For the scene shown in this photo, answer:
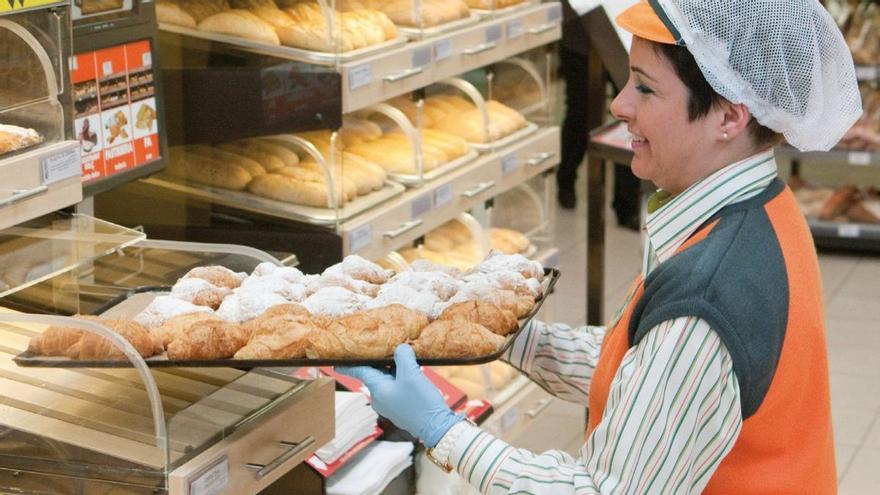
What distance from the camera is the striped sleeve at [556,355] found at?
2.51 metres

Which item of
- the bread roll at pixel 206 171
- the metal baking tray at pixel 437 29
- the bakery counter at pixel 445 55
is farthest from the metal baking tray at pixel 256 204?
the metal baking tray at pixel 437 29

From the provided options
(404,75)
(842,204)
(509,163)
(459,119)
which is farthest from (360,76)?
(842,204)

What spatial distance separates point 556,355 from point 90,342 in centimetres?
93

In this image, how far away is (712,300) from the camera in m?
1.90

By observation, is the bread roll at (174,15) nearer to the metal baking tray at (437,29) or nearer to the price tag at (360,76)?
the price tag at (360,76)

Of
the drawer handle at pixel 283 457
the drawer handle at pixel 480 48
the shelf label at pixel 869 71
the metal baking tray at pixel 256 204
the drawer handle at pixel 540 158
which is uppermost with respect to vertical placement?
the drawer handle at pixel 480 48

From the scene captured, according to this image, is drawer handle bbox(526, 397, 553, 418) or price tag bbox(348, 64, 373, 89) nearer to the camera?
price tag bbox(348, 64, 373, 89)

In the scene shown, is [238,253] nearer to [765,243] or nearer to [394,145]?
[765,243]

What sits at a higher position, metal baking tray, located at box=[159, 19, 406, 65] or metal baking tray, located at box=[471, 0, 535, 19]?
metal baking tray, located at box=[159, 19, 406, 65]

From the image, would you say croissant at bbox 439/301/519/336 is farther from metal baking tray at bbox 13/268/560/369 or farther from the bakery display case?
the bakery display case

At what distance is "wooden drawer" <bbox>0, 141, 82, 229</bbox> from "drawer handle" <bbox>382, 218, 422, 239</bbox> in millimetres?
1630

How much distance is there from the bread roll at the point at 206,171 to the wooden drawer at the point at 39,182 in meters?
1.30

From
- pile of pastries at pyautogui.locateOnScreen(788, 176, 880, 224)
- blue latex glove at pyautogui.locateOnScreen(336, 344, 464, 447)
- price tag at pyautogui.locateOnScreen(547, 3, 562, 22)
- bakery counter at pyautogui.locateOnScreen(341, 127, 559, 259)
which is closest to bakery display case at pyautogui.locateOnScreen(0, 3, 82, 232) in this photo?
blue latex glove at pyautogui.locateOnScreen(336, 344, 464, 447)

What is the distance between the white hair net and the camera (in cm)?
196
